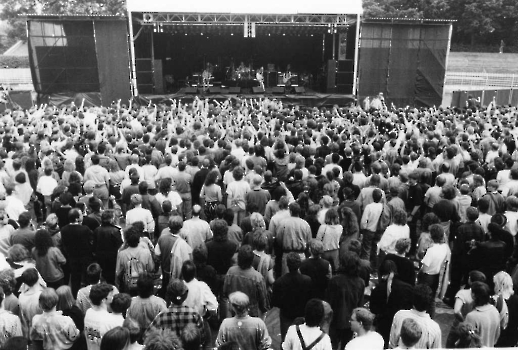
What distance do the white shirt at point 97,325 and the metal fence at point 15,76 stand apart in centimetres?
3115

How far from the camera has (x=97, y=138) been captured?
925 cm

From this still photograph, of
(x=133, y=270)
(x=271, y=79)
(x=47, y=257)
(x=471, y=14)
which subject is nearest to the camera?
(x=133, y=270)

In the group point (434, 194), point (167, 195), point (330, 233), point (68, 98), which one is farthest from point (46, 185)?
point (68, 98)

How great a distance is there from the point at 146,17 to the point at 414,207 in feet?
44.0

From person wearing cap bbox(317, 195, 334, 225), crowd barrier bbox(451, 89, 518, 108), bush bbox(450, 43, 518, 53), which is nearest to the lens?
person wearing cap bbox(317, 195, 334, 225)

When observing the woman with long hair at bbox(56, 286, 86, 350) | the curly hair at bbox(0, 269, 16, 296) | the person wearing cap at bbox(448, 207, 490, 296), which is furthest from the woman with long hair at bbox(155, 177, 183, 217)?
the person wearing cap at bbox(448, 207, 490, 296)

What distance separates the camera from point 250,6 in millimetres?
16594

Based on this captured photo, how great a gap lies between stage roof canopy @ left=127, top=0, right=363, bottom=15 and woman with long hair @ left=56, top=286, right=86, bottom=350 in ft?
Answer: 44.7

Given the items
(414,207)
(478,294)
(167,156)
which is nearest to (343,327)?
(478,294)

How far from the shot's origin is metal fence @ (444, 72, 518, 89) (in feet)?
97.9

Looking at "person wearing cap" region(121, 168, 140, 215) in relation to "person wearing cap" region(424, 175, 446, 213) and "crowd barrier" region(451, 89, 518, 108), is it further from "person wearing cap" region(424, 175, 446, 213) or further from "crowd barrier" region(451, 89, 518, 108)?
"crowd barrier" region(451, 89, 518, 108)

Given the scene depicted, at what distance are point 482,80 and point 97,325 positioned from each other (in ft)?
107

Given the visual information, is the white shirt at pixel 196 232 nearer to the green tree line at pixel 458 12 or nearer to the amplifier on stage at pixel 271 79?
the amplifier on stage at pixel 271 79

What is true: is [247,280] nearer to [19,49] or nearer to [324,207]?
[324,207]
